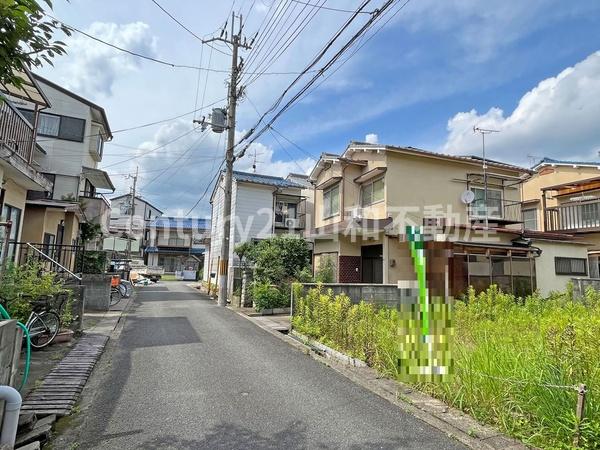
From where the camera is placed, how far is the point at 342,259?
1555cm

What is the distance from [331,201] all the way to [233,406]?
13.7 meters

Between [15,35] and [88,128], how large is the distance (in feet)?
67.2

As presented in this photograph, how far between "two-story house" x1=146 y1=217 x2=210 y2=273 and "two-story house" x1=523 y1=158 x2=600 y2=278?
3633 cm

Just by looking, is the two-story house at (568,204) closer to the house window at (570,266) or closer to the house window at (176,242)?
the house window at (570,266)

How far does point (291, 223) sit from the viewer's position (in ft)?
79.0

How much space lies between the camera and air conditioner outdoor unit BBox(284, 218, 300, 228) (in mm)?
23906

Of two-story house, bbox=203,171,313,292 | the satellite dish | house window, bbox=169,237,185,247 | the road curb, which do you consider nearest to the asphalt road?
the road curb

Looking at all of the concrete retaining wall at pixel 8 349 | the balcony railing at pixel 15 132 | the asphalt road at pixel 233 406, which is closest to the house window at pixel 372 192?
the asphalt road at pixel 233 406

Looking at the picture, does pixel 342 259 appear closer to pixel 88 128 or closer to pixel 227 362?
pixel 227 362

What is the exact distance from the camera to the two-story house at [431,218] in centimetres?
1355

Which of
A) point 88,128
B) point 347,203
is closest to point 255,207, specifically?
point 347,203

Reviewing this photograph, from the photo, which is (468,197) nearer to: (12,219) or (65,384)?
(65,384)

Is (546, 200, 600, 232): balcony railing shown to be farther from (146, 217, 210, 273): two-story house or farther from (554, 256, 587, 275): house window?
→ (146, 217, 210, 273): two-story house

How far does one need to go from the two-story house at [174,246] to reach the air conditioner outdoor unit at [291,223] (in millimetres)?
25108
